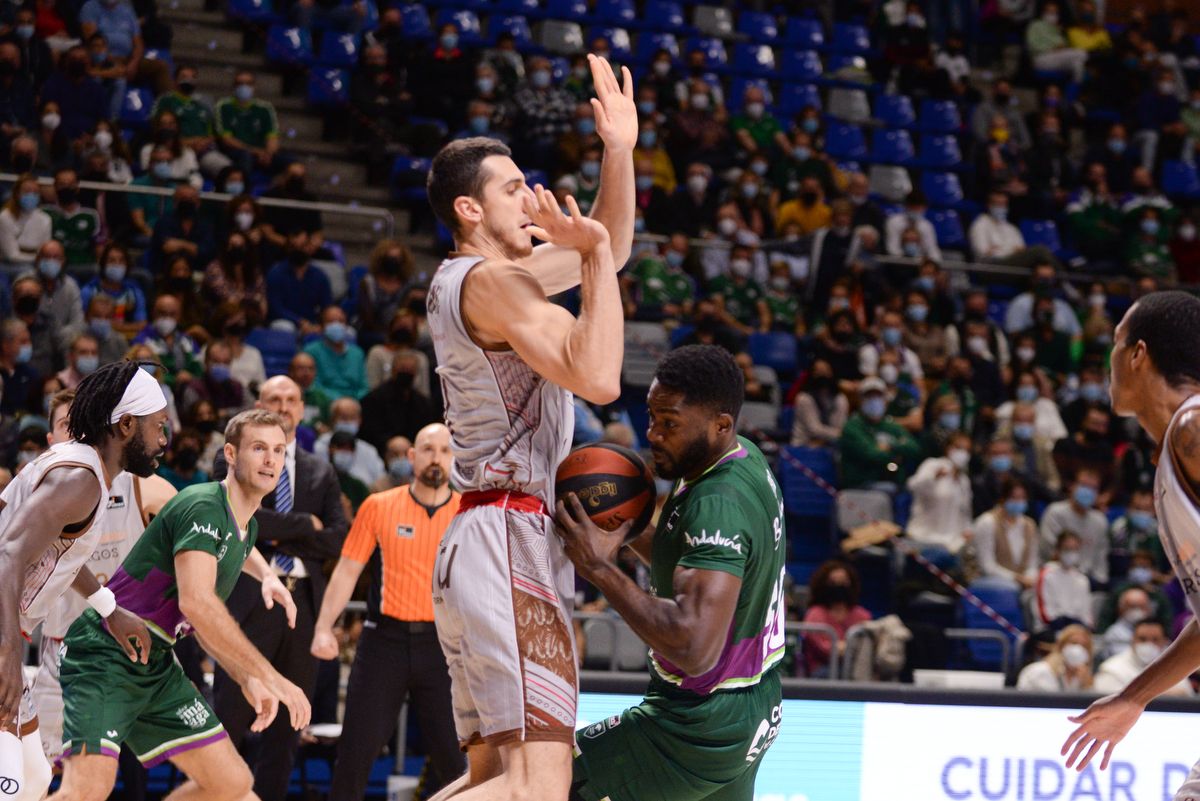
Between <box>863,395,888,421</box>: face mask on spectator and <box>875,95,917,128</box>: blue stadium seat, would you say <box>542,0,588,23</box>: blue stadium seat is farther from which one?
<box>863,395,888,421</box>: face mask on spectator

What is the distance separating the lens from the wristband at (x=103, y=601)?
18.3ft

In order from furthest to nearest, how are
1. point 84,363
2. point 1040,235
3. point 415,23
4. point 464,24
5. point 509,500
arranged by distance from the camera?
point 1040,235 < point 464,24 < point 415,23 < point 84,363 < point 509,500

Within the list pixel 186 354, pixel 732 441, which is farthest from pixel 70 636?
pixel 186 354

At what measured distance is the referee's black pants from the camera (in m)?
7.26

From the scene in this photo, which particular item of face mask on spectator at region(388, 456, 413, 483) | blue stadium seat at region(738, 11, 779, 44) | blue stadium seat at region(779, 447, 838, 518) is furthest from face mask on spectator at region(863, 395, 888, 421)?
blue stadium seat at region(738, 11, 779, 44)

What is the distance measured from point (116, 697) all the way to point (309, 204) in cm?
806

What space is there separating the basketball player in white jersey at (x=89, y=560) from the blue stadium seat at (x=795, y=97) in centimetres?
1225

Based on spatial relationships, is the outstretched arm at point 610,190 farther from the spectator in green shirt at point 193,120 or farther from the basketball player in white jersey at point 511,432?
the spectator in green shirt at point 193,120

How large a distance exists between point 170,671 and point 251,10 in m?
11.1

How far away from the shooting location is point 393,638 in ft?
24.3

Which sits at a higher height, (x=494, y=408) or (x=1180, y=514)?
(x=494, y=408)

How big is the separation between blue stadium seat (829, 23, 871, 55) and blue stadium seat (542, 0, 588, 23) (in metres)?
3.32

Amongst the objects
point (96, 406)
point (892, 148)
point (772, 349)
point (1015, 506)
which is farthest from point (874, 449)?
point (96, 406)

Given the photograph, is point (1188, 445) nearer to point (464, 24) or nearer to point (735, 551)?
point (735, 551)
